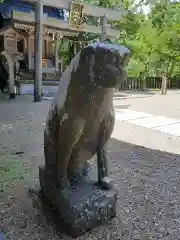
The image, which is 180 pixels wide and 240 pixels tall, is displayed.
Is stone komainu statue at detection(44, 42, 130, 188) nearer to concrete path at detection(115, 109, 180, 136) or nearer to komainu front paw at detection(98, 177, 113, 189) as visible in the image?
komainu front paw at detection(98, 177, 113, 189)

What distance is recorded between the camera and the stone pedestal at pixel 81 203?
1.94 metres

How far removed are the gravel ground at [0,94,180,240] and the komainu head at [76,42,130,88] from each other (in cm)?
110

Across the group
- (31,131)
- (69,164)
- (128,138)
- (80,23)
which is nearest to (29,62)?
(80,23)

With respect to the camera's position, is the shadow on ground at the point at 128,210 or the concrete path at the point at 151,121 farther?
the concrete path at the point at 151,121

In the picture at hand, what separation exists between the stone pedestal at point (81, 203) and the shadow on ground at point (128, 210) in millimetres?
92

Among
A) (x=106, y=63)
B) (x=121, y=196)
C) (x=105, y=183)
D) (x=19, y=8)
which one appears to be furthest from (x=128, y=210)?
(x=19, y=8)

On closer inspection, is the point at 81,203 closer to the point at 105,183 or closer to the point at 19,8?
the point at 105,183

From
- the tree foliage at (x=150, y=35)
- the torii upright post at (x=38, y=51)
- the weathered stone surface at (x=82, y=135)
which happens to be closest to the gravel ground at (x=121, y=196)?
the weathered stone surface at (x=82, y=135)

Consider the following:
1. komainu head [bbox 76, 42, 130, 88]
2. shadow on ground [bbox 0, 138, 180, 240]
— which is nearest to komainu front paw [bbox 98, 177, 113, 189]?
shadow on ground [bbox 0, 138, 180, 240]

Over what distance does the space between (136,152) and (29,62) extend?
27.4ft

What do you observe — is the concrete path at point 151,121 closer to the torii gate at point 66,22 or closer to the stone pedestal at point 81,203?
the torii gate at point 66,22

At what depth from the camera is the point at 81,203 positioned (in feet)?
6.41

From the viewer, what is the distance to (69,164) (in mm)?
2039

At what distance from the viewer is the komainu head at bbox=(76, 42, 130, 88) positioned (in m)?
1.49
